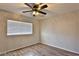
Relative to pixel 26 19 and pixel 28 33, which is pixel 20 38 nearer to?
pixel 28 33

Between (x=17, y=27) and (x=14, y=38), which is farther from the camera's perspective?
(x=14, y=38)

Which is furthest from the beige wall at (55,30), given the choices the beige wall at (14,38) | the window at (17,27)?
the window at (17,27)

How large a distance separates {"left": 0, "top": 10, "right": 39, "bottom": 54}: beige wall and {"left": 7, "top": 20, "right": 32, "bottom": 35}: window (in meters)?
0.06

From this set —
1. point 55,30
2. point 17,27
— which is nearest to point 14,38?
point 17,27

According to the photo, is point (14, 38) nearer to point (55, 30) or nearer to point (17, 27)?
point (17, 27)

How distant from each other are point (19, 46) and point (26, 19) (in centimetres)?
34

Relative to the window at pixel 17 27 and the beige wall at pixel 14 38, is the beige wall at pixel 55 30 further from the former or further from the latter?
the window at pixel 17 27

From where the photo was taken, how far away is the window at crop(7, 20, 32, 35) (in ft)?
2.86

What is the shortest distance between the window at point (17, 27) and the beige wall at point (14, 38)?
2.2 inches

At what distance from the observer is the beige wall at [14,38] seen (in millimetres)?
966

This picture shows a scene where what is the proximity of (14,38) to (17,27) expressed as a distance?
0.60 ft

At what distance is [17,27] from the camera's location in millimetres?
876

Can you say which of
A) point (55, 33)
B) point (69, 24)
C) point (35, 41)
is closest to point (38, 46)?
point (35, 41)

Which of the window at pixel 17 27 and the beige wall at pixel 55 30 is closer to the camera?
the window at pixel 17 27
